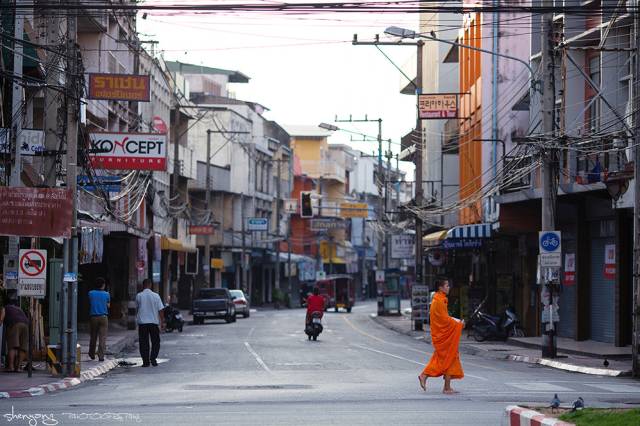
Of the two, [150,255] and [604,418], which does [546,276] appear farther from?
[150,255]

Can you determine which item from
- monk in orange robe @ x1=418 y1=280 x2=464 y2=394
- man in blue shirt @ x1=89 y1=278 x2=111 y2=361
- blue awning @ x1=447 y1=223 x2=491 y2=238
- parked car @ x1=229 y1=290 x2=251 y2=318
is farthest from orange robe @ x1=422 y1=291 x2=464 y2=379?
parked car @ x1=229 y1=290 x2=251 y2=318

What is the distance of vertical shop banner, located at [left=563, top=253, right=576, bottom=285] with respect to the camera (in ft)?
132

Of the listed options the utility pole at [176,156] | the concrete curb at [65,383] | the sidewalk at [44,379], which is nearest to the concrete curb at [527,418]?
the concrete curb at [65,383]

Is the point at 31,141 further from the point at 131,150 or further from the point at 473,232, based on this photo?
the point at 473,232

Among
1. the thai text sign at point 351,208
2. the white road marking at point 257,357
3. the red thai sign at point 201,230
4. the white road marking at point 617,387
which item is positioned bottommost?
the white road marking at point 257,357

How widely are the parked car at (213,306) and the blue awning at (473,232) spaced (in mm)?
16235

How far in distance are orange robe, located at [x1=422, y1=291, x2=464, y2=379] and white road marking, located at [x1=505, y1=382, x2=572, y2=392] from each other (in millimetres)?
1491

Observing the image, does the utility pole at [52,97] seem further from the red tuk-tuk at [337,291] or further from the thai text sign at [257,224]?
the red tuk-tuk at [337,291]

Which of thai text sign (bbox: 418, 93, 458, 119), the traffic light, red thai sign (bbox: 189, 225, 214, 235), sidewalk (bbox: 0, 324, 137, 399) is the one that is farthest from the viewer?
red thai sign (bbox: 189, 225, 214, 235)

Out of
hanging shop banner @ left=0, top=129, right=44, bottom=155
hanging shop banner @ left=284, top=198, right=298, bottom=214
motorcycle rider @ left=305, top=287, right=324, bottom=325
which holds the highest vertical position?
hanging shop banner @ left=284, top=198, right=298, bottom=214

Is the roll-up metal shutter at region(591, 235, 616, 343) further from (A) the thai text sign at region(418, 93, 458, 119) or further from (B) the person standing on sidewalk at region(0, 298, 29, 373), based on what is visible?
(B) the person standing on sidewalk at region(0, 298, 29, 373)

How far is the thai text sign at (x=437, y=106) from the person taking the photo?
5134 cm

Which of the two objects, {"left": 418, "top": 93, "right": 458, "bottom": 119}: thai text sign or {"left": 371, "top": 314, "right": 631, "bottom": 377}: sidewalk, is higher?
{"left": 418, "top": 93, "right": 458, "bottom": 119}: thai text sign

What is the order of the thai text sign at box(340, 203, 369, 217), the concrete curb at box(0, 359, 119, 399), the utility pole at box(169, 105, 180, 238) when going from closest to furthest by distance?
the concrete curb at box(0, 359, 119, 399), the utility pole at box(169, 105, 180, 238), the thai text sign at box(340, 203, 369, 217)
